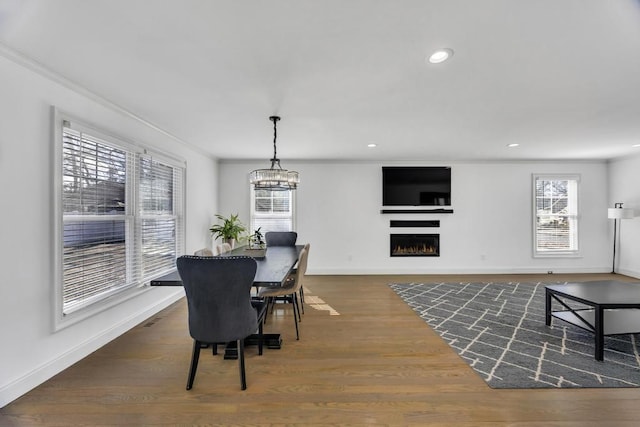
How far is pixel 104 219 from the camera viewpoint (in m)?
2.90

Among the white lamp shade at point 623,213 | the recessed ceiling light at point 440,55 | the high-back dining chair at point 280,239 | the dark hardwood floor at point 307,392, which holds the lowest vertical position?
the dark hardwood floor at point 307,392

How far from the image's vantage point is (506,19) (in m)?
1.65

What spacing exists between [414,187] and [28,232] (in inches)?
229

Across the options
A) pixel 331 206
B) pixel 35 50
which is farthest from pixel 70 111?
pixel 331 206

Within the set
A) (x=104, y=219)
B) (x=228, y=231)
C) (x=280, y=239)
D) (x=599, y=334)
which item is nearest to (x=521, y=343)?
(x=599, y=334)

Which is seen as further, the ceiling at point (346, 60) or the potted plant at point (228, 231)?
the potted plant at point (228, 231)

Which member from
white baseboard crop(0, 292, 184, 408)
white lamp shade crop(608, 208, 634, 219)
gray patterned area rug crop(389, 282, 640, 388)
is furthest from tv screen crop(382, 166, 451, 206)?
white baseboard crop(0, 292, 184, 408)

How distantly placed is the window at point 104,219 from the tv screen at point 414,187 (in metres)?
4.14

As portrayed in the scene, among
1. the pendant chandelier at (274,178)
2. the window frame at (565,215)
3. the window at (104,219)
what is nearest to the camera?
the window at (104,219)

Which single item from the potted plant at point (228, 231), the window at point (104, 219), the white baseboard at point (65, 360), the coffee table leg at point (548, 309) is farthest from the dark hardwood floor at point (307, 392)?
the potted plant at point (228, 231)

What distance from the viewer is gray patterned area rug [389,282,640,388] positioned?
2.31m

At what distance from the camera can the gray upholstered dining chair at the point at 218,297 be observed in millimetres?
2027

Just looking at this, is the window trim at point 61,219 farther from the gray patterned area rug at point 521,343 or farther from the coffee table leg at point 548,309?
the coffee table leg at point 548,309

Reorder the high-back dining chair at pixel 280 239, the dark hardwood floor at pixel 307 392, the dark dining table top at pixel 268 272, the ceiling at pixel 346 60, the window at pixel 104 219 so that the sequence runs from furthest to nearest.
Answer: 1. the high-back dining chair at pixel 280 239
2. the window at pixel 104 219
3. the dark dining table top at pixel 268 272
4. the dark hardwood floor at pixel 307 392
5. the ceiling at pixel 346 60
